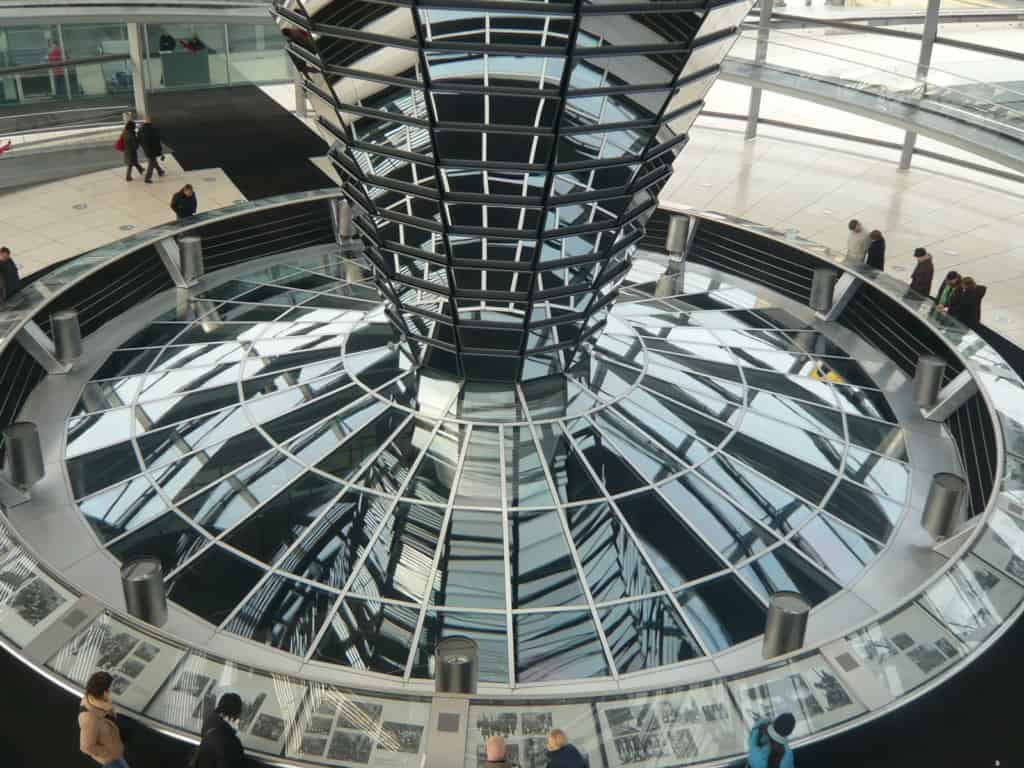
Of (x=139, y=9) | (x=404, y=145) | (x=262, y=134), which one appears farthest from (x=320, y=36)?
(x=262, y=134)

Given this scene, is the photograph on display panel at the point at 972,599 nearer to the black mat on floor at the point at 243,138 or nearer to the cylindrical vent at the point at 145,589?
the cylindrical vent at the point at 145,589

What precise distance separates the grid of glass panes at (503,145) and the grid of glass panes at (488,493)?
1.09 meters

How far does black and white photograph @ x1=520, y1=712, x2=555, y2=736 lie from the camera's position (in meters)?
9.20

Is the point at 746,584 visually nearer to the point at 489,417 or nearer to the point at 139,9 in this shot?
the point at 489,417

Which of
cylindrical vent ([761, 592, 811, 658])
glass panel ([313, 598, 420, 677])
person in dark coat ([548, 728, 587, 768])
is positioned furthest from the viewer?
glass panel ([313, 598, 420, 677])

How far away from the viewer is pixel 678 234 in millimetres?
20844

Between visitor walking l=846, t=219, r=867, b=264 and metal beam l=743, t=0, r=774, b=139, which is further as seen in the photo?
metal beam l=743, t=0, r=774, b=139

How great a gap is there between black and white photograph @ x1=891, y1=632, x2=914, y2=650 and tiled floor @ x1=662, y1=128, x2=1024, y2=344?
35.0 feet

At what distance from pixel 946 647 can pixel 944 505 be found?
2731mm

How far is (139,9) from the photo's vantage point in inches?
1027

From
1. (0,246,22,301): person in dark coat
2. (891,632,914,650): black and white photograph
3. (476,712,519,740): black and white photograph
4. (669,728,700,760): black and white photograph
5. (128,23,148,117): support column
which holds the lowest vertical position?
(669,728,700,760): black and white photograph

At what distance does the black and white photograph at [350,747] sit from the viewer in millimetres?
9281

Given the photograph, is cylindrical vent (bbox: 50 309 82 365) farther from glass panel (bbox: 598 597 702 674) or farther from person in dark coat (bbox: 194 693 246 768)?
glass panel (bbox: 598 597 702 674)

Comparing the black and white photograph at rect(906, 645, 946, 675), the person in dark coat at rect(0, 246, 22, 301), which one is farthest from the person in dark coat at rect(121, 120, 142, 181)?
the black and white photograph at rect(906, 645, 946, 675)
